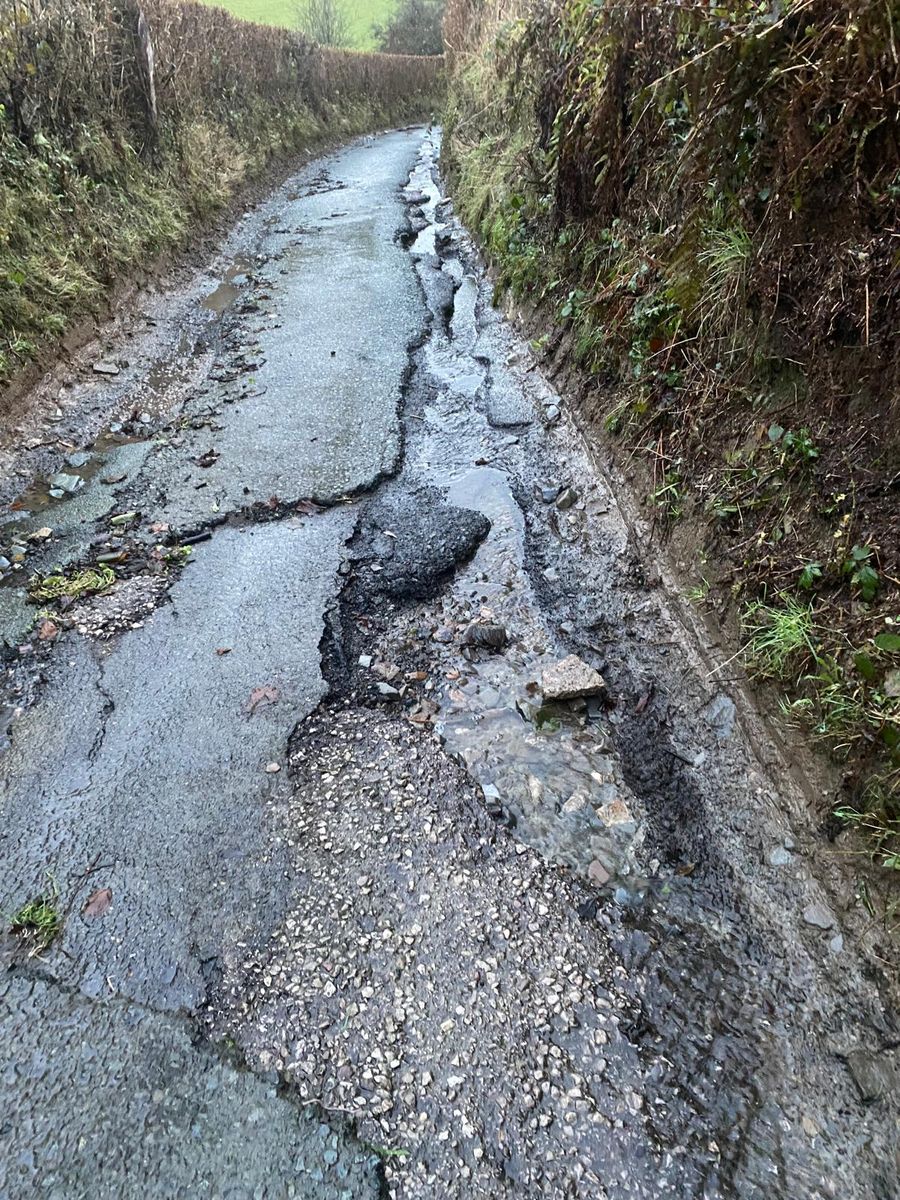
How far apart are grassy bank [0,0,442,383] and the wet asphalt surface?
79.0 inches

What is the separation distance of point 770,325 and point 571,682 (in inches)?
66.1

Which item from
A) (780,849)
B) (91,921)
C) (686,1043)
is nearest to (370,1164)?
(686,1043)

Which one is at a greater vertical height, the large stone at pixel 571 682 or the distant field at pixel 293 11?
the distant field at pixel 293 11

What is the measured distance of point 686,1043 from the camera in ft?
5.97

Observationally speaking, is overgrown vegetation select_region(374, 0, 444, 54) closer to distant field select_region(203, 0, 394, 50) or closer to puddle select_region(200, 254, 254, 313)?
distant field select_region(203, 0, 394, 50)

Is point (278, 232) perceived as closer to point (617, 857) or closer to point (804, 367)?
point (804, 367)

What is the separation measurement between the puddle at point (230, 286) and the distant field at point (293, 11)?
25108 millimetres

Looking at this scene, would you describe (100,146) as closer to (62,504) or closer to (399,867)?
(62,504)

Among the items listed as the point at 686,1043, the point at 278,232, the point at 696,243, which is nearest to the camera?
the point at 686,1043

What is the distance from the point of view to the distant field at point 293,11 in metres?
27.0

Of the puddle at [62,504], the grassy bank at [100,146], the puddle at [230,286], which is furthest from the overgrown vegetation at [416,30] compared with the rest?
the puddle at [62,504]

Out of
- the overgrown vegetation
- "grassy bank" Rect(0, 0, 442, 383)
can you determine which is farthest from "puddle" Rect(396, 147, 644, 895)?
the overgrown vegetation

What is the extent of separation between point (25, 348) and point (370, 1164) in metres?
5.15

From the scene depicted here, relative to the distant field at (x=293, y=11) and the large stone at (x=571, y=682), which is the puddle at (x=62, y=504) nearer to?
the large stone at (x=571, y=682)
